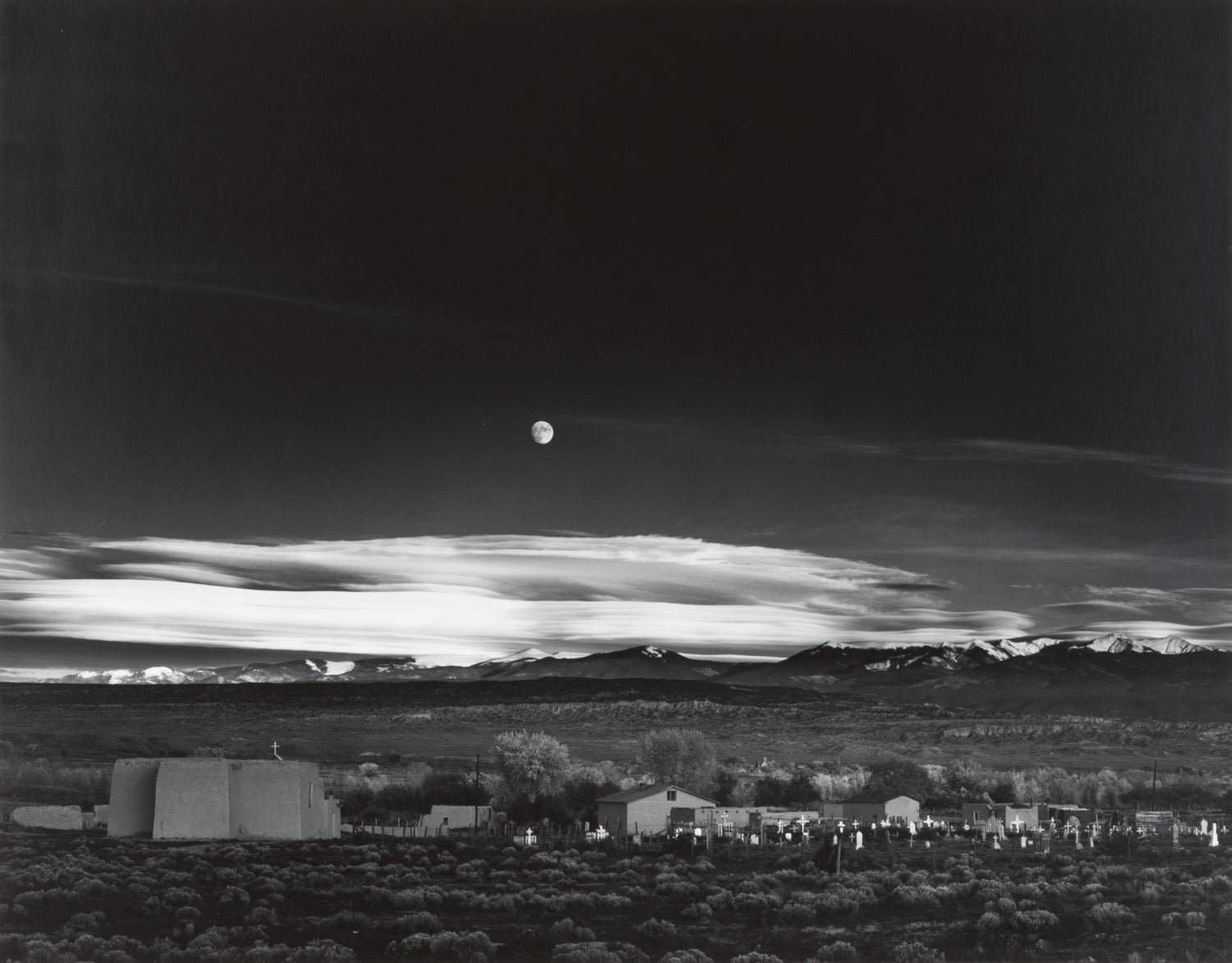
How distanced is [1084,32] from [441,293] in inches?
333

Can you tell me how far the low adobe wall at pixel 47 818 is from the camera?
16672mm

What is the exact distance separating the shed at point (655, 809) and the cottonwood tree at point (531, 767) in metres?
0.88

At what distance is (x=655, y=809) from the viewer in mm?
17812

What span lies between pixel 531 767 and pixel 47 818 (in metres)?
6.14

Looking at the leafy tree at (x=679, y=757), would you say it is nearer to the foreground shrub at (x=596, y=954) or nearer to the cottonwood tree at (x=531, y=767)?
the cottonwood tree at (x=531, y=767)

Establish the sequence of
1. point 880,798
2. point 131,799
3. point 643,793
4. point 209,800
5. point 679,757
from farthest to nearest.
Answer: point 679,757 < point 880,798 < point 643,793 < point 131,799 < point 209,800

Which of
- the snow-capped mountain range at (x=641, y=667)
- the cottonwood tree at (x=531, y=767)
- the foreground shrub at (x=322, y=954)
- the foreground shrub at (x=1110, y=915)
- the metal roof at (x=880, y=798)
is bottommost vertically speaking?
the foreground shrub at (x=322, y=954)

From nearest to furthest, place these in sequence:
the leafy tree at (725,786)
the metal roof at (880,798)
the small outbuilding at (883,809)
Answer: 1. the small outbuilding at (883,809)
2. the metal roof at (880,798)
3. the leafy tree at (725,786)

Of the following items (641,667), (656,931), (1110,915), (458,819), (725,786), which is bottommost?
(656,931)

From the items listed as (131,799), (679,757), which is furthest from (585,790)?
(131,799)

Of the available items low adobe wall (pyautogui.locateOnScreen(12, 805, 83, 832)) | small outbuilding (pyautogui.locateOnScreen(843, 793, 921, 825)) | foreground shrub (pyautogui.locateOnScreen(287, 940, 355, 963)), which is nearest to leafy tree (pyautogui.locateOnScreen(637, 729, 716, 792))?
small outbuilding (pyautogui.locateOnScreen(843, 793, 921, 825))

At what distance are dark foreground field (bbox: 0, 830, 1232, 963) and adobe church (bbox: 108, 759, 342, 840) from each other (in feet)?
1.17

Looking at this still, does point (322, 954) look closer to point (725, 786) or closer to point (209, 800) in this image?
point (209, 800)

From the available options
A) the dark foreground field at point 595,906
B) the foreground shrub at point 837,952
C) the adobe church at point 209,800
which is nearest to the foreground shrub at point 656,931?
the dark foreground field at point 595,906
